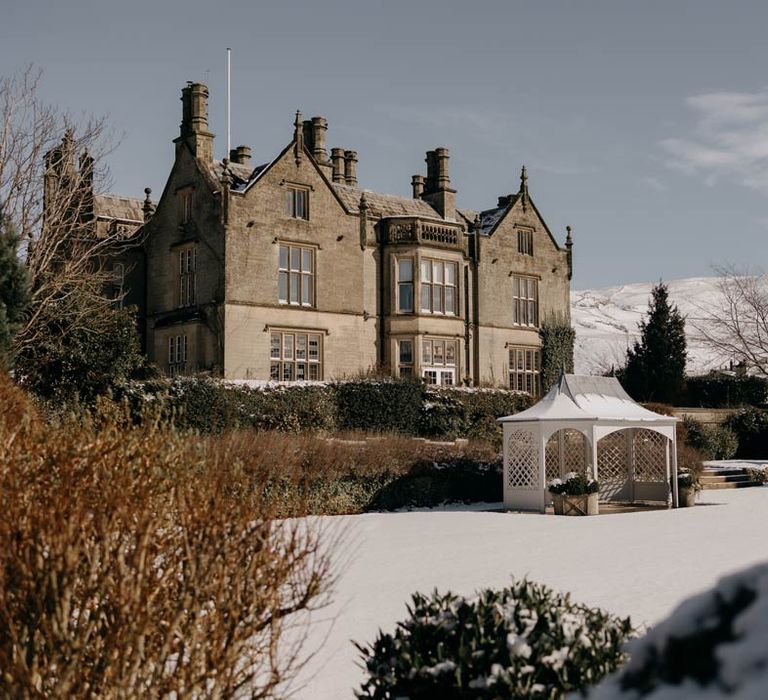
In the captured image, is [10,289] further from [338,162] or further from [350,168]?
[350,168]

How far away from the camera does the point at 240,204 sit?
31.1 m

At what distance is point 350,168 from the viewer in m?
40.8

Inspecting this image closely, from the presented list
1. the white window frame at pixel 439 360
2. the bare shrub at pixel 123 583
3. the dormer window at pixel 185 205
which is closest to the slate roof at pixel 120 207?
the dormer window at pixel 185 205

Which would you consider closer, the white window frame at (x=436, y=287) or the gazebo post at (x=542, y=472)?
the gazebo post at (x=542, y=472)

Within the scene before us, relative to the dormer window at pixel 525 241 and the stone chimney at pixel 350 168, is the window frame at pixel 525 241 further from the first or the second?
the stone chimney at pixel 350 168

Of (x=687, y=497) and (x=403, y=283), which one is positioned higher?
(x=403, y=283)

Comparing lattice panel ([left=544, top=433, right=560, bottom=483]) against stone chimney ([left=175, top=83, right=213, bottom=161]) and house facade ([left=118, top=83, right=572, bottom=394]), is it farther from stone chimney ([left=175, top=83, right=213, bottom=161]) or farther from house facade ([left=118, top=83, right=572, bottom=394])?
stone chimney ([left=175, top=83, right=213, bottom=161])

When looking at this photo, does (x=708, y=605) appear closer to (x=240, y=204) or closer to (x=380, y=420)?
(x=380, y=420)

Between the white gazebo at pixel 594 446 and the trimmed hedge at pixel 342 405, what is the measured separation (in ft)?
15.8

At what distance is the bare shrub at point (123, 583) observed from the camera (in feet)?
14.4

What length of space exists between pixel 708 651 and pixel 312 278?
31.3 meters

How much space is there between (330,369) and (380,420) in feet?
12.0

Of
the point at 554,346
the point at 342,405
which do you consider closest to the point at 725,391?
the point at 554,346

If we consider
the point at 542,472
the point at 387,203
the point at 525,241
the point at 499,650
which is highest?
the point at 387,203
